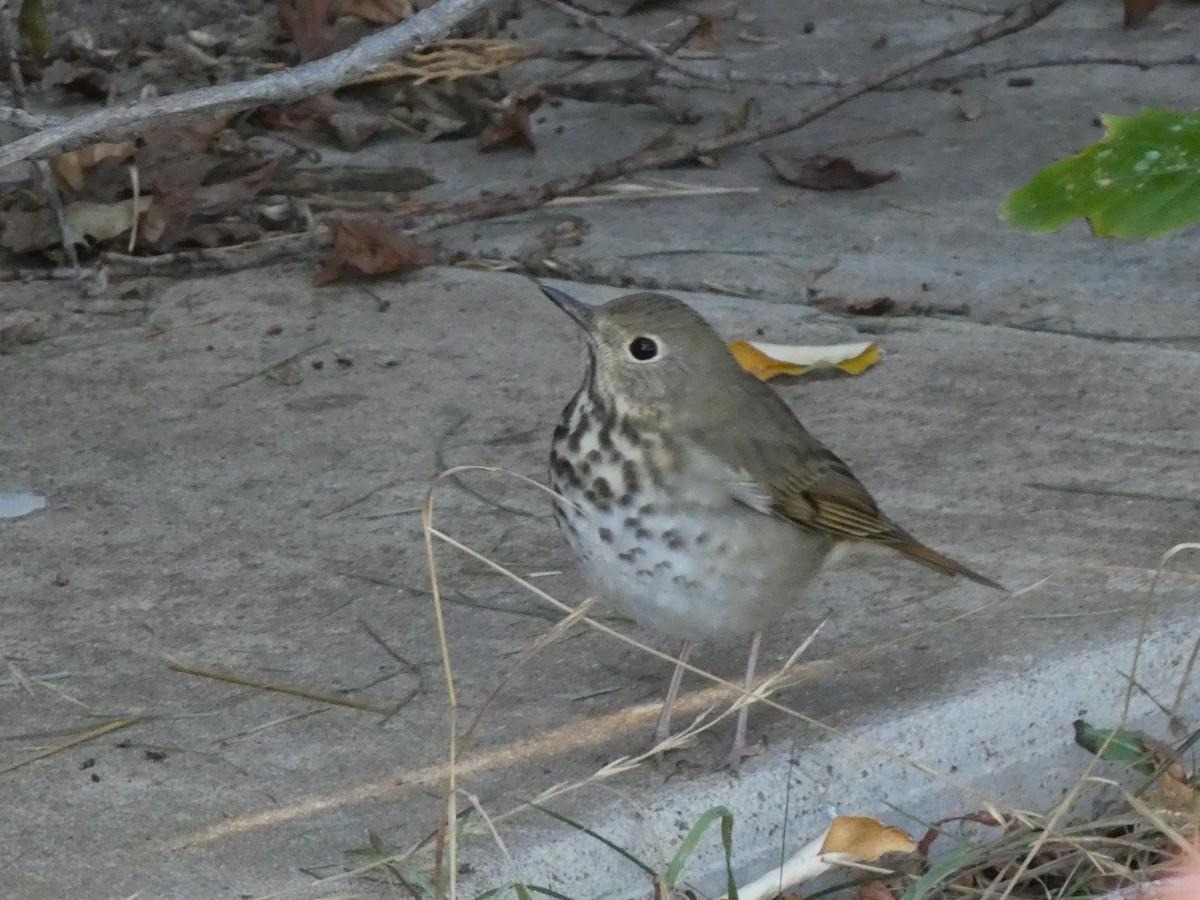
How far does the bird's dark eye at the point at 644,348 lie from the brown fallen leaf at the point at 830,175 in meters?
2.62

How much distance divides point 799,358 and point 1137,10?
2946 mm

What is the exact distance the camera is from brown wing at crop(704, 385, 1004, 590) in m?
3.11

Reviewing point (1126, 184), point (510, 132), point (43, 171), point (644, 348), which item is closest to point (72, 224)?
point (43, 171)

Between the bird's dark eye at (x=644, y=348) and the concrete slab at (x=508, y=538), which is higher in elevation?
A: the bird's dark eye at (x=644, y=348)

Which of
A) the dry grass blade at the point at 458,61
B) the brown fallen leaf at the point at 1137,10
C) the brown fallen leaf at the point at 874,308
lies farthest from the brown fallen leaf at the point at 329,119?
the brown fallen leaf at the point at 1137,10

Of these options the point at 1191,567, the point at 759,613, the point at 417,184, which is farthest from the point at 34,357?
the point at 1191,567

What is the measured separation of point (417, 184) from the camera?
5.70 metres

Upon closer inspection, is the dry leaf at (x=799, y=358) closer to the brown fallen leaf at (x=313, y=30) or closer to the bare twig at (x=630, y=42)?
the bare twig at (x=630, y=42)

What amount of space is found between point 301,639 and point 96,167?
8.69ft

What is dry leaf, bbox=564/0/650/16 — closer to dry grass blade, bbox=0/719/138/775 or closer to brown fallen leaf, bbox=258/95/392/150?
brown fallen leaf, bbox=258/95/392/150

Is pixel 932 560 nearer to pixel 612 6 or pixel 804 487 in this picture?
pixel 804 487

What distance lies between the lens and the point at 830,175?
565 cm

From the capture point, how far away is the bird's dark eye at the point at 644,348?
10.3 ft

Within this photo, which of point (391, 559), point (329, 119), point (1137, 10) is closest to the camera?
point (391, 559)
